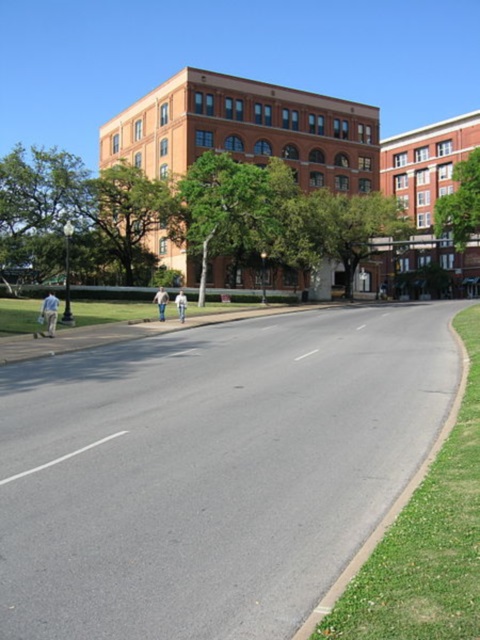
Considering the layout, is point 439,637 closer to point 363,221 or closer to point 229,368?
point 229,368

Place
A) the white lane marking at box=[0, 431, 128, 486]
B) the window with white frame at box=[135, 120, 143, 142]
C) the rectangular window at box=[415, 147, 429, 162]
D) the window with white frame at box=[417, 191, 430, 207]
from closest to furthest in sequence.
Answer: the white lane marking at box=[0, 431, 128, 486] → the window with white frame at box=[135, 120, 143, 142] → the window with white frame at box=[417, 191, 430, 207] → the rectangular window at box=[415, 147, 429, 162]

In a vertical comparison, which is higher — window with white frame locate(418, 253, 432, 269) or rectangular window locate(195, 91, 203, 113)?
rectangular window locate(195, 91, 203, 113)

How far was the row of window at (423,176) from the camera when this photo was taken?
3543 inches

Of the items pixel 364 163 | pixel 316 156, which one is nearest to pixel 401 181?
pixel 364 163

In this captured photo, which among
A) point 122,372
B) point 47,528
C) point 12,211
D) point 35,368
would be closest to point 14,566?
point 47,528

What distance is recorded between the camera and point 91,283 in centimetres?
6775

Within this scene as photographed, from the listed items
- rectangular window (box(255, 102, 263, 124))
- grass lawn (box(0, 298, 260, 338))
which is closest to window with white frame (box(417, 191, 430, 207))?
rectangular window (box(255, 102, 263, 124))

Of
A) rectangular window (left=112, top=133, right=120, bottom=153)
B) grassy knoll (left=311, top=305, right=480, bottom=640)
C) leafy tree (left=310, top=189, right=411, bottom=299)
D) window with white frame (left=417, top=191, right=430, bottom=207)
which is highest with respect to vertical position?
rectangular window (left=112, top=133, right=120, bottom=153)

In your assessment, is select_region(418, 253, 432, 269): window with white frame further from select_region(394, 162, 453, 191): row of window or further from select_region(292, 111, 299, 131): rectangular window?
select_region(292, 111, 299, 131): rectangular window

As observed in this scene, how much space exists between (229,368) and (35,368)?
17.4 feet

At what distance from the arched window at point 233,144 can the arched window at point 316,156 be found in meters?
9.57

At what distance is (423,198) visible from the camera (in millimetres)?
93875

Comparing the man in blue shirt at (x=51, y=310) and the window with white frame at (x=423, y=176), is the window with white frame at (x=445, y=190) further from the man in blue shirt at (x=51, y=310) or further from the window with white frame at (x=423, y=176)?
the man in blue shirt at (x=51, y=310)

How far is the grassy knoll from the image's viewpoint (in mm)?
3400
